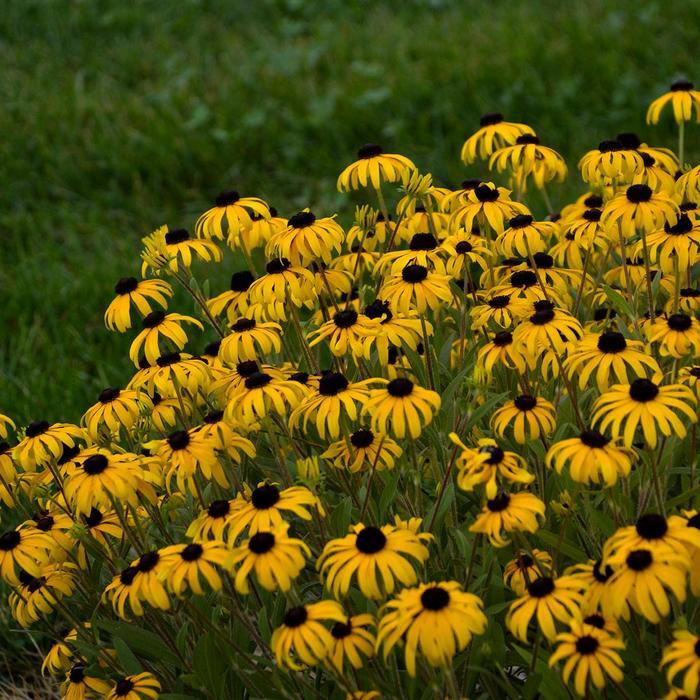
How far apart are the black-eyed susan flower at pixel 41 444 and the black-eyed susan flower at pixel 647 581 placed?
159 cm

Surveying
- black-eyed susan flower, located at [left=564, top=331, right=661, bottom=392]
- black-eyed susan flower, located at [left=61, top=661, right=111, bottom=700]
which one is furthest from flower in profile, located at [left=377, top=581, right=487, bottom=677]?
black-eyed susan flower, located at [left=61, top=661, right=111, bottom=700]

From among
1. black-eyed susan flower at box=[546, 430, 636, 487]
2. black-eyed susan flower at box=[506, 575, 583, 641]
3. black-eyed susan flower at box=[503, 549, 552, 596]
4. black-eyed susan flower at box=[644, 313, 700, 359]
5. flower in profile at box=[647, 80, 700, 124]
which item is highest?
flower in profile at box=[647, 80, 700, 124]

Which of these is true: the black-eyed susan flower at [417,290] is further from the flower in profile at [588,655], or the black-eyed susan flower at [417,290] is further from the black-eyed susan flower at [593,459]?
the flower in profile at [588,655]

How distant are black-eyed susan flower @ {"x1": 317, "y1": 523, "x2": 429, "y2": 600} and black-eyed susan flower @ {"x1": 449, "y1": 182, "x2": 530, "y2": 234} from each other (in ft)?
3.86

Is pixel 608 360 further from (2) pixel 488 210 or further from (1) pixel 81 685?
(1) pixel 81 685

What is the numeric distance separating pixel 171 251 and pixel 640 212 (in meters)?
1.37

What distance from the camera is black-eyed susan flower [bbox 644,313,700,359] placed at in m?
2.55

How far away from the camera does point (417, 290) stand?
285cm

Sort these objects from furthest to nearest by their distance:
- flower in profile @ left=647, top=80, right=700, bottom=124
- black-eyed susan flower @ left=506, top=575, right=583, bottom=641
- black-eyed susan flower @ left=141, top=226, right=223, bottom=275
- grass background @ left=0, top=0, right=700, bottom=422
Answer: grass background @ left=0, top=0, right=700, bottom=422 → flower in profile @ left=647, top=80, right=700, bottom=124 → black-eyed susan flower @ left=141, top=226, right=223, bottom=275 → black-eyed susan flower @ left=506, top=575, right=583, bottom=641

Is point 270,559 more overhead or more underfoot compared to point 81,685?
more overhead

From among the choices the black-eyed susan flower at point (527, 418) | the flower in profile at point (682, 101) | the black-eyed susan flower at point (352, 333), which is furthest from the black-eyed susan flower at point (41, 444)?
the flower in profile at point (682, 101)

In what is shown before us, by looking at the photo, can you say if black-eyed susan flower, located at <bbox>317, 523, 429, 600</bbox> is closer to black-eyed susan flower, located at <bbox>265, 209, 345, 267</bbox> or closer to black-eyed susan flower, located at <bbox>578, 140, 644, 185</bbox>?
black-eyed susan flower, located at <bbox>265, 209, 345, 267</bbox>

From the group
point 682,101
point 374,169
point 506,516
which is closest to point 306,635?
point 506,516

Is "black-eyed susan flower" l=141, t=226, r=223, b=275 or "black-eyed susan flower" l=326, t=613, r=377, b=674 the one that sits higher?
"black-eyed susan flower" l=141, t=226, r=223, b=275
